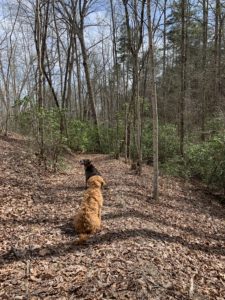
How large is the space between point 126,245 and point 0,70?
695 inches

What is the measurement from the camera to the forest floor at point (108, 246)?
3576 millimetres

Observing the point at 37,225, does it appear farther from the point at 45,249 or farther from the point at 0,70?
the point at 0,70

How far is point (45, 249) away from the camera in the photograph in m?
4.41

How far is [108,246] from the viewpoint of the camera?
15.0 ft

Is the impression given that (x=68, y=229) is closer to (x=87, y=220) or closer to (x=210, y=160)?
(x=87, y=220)

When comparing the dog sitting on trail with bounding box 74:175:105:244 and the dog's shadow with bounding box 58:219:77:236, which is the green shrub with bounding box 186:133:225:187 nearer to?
the dog sitting on trail with bounding box 74:175:105:244

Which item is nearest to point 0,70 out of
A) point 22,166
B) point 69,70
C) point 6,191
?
point 69,70

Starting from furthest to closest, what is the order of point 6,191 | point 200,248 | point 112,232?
point 6,191, point 200,248, point 112,232

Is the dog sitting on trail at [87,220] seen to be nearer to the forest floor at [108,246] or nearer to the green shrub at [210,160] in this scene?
the forest floor at [108,246]

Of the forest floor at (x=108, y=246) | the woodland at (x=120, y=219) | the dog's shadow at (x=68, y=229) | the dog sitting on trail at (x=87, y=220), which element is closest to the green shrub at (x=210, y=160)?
the woodland at (x=120, y=219)

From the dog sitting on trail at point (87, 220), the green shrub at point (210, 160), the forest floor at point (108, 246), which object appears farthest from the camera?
the green shrub at point (210, 160)

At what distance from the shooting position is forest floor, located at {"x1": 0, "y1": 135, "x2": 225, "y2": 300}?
358cm

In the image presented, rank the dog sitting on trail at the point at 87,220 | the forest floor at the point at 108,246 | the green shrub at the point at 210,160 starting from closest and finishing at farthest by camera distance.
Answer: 1. the forest floor at the point at 108,246
2. the dog sitting on trail at the point at 87,220
3. the green shrub at the point at 210,160

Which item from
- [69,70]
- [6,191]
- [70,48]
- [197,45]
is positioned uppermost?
[197,45]
